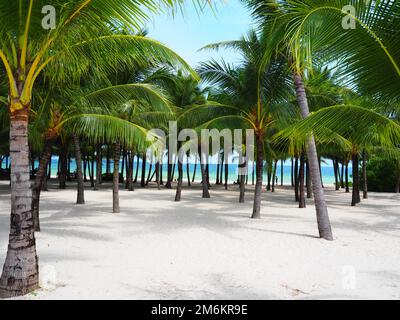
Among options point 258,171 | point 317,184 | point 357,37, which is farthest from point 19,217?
point 258,171

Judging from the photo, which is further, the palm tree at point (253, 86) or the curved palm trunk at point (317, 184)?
the palm tree at point (253, 86)

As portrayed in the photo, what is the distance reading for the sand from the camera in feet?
17.7

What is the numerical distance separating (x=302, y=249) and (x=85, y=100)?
6582mm

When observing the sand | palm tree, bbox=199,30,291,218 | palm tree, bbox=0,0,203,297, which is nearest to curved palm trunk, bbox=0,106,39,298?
palm tree, bbox=0,0,203,297

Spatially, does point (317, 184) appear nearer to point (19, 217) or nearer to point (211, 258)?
point (211, 258)

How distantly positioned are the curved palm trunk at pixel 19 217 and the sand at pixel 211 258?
0.31 m

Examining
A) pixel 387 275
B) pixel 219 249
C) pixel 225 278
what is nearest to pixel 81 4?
pixel 225 278

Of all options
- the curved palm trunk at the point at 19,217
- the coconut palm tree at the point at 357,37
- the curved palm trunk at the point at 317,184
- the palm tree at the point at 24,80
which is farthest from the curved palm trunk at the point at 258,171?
the curved palm trunk at the point at 19,217

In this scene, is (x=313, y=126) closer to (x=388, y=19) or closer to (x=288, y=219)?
(x=388, y=19)

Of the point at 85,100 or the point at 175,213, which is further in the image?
the point at 175,213

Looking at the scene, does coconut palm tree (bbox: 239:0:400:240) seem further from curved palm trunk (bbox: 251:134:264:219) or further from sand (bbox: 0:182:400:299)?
curved palm trunk (bbox: 251:134:264:219)

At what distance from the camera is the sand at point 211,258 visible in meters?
5.38

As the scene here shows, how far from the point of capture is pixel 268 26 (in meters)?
9.77

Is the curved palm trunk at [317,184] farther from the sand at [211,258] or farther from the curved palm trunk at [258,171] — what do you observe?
the curved palm trunk at [258,171]
